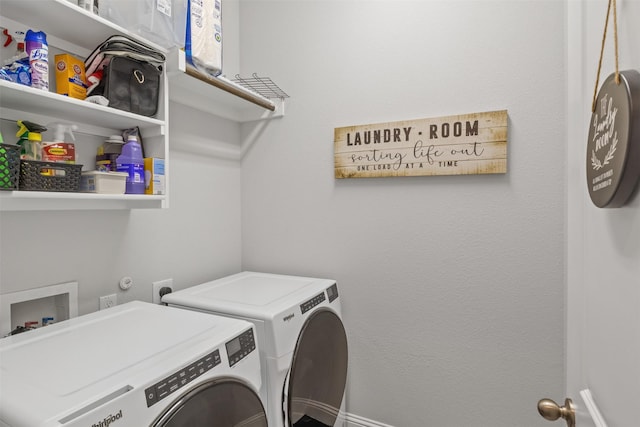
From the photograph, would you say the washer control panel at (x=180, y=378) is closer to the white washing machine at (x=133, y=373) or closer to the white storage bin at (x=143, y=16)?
the white washing machine at (x=133, y=373)

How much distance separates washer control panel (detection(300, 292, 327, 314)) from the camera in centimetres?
150

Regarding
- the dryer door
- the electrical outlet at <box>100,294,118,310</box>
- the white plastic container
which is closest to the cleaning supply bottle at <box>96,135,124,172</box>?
the white plastic container

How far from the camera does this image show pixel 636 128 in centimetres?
49

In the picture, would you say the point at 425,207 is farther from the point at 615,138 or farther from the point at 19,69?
the point at 19,69

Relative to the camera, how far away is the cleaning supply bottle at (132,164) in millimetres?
1303

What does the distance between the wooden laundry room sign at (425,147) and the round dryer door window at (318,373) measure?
80cm

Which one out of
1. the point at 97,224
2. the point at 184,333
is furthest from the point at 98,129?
the point at 184,333

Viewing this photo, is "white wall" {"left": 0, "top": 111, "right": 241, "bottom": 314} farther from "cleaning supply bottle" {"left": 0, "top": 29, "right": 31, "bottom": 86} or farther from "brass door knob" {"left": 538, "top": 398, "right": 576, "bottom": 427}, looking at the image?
"brass door knob" {"left": 538, "top": 398, "right": 576, "bottom": 427}

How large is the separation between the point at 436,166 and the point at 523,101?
46 cm

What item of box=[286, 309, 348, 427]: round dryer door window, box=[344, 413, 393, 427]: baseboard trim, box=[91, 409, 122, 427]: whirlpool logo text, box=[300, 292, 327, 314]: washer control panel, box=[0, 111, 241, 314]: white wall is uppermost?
box=[0, 111, 241, 314]: white wall

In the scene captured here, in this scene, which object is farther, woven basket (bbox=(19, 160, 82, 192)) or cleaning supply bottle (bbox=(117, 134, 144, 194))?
cleaning supply bottle (bbox=(117, 134, 144, 194))

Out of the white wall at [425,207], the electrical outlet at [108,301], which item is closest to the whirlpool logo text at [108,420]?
the electrical outlet at [108,301]

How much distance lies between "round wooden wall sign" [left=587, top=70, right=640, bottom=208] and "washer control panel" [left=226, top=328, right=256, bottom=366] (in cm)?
99

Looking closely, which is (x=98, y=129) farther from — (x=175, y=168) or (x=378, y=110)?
(x=378, y=110)
